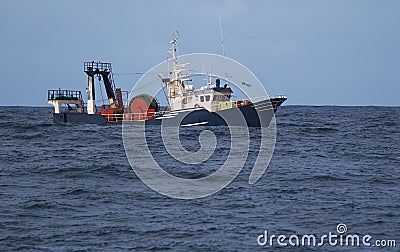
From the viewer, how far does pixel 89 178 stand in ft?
62.8

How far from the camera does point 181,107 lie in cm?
4572

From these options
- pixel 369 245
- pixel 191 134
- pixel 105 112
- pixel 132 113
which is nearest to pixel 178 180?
pixel 369 245

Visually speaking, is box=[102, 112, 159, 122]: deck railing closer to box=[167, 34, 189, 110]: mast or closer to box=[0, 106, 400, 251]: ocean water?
box=[167, 34, 189, 110]: mast

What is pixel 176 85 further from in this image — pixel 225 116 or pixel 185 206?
pixel 185 206

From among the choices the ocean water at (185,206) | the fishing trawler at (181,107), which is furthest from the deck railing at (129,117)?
the ocean water at (185,206)

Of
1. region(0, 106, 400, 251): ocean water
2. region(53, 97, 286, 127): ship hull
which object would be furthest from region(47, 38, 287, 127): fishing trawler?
region(0, 106, 400, 251): ocean water

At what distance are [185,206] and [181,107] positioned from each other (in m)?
31.3

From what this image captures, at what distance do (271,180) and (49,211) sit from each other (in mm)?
8087

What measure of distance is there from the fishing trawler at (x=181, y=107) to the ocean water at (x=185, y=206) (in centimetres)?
1750

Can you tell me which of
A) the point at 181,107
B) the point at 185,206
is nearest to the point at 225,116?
the point at 181,107

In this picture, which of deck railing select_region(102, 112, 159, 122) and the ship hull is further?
deck railing select_region(102, 112, 159, 122)

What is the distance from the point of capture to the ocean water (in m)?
11.6

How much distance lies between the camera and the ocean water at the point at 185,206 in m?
11.6

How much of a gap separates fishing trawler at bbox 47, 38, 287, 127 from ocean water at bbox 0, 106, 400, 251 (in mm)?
17504
